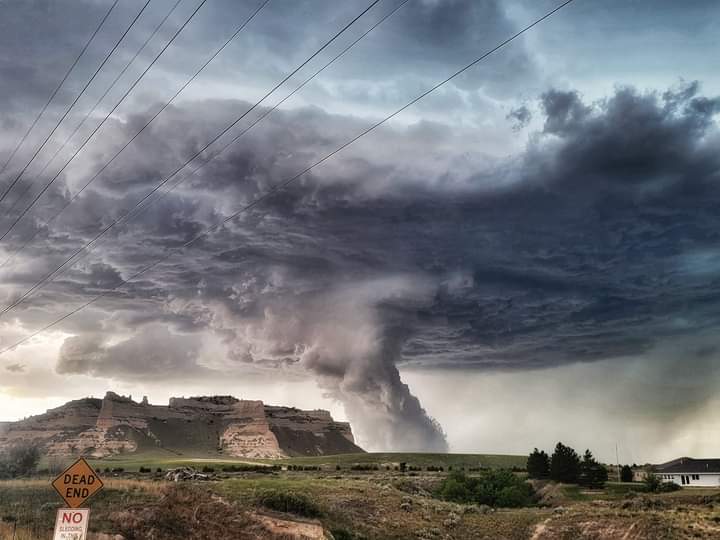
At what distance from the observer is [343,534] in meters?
42.3

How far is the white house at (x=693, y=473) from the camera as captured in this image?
90.4m

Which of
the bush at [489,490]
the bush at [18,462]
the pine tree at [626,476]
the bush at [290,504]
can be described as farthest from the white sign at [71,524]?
the pine tree at [626,476]

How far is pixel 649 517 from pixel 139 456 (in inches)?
6527

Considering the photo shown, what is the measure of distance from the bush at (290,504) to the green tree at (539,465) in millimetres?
53227

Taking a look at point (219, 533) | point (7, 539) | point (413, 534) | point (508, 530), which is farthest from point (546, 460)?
point (7, 539)

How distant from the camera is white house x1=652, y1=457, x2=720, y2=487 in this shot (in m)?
90.4

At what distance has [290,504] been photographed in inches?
1807

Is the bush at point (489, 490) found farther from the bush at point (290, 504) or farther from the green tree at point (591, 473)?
the bush at point (290, 504)

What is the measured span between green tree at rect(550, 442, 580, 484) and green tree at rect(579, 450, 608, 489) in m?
0.78

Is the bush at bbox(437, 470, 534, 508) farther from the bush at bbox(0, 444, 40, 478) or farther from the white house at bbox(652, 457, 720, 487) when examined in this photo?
the bush at bbox(0, 444, 40, 478)

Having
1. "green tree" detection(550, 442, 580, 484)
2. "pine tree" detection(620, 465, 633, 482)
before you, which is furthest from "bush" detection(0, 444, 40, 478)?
"pine tree" detection(620, 465, 633, 482)

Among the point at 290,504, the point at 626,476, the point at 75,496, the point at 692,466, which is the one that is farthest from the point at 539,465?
the point at 75,496

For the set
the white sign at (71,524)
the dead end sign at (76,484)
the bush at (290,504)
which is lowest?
the bush at (290,504)

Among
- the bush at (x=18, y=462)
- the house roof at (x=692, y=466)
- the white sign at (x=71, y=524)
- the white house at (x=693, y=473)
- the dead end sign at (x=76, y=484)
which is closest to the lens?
the white sign at (x=71, y=524)
